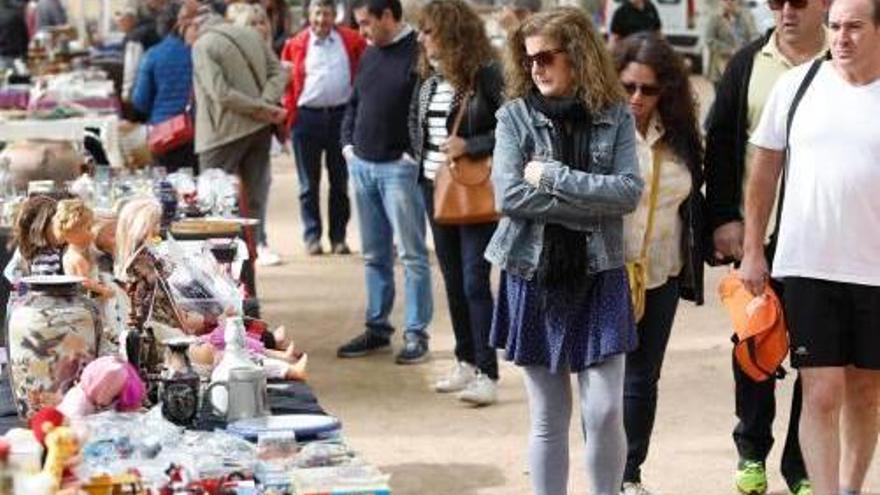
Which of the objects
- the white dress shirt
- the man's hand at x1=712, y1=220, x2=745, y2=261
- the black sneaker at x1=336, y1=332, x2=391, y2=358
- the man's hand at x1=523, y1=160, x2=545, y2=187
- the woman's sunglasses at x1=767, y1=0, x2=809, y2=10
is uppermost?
the woman's sunglasses at x1=767, y1=0, x2=809, y2=10

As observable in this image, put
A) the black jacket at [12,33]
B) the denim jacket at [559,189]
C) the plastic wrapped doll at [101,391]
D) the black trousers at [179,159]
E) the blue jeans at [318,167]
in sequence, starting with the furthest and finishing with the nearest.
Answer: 1. the black jacket at [12,33]
2. the blue jeans at [318,167]
3. the black trousers at [179,159]
4. the denim jacket at [559,189]
5. the plastic wrapped doll at [101,391]

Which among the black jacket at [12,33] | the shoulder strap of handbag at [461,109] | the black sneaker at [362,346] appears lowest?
the black jacket at [12,33]

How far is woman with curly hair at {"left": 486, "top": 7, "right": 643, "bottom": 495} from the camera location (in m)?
5.75

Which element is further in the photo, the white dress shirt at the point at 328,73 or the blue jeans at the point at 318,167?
the blue jeans at the point at 318,167

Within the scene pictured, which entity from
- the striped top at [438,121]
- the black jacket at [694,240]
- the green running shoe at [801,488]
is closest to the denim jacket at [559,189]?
the black jacket at [694,240]

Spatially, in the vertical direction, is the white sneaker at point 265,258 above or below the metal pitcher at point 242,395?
below

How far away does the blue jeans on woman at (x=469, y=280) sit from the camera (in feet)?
28.0

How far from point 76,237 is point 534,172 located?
4.34ft

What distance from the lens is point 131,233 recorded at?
19.6ft

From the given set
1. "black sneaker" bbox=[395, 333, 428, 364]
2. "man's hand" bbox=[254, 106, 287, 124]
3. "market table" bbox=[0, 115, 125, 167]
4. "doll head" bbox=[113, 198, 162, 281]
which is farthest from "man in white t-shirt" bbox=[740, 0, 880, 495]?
"man's hand" bbox=[254, 106, 287, 124]

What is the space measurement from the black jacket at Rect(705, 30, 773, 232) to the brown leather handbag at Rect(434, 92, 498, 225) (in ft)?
5.42

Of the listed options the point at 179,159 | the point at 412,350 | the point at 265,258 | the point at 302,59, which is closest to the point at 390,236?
the point at 412,350

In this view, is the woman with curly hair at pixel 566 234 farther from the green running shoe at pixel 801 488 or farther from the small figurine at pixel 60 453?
the small figurine at pixel 60 453

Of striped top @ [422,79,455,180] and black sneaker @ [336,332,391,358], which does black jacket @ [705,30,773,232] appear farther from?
black sneaker @ [336,332,391,358]
